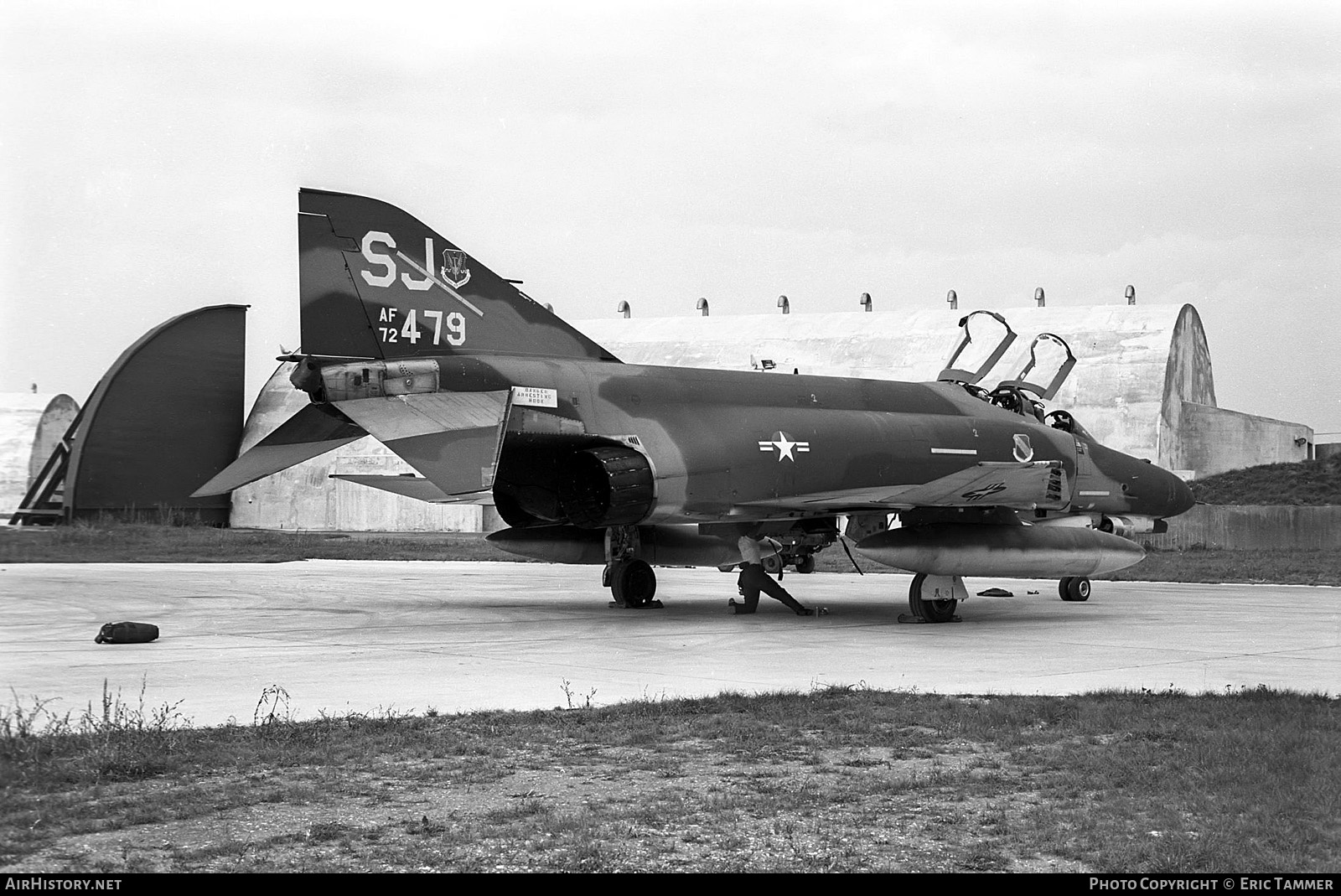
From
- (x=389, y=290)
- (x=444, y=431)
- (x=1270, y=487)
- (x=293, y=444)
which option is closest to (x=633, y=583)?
(x=293, y=444)

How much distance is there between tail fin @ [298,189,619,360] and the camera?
13.8 metres

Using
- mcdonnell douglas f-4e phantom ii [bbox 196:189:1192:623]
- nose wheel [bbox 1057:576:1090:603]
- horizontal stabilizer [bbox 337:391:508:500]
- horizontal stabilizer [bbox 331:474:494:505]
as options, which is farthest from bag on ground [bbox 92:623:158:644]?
nose wheel [bbox 1057:576:1090:603]

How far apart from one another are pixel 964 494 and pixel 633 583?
4.44 metres

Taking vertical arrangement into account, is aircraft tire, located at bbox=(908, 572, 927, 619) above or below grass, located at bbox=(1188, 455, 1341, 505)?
below

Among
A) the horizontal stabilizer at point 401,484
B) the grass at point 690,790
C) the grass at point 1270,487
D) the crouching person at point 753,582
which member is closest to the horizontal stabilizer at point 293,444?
the horizontal stabilizer at point 401,484

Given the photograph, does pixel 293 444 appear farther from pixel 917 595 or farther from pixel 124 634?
pixel 917 595

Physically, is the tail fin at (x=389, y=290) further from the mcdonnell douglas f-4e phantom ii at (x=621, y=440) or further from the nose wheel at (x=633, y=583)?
the nose wheel at (x=633, y=583)

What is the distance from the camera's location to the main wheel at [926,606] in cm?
1562

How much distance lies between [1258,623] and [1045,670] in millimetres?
5801

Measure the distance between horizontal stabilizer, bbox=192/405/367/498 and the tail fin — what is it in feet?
3.18

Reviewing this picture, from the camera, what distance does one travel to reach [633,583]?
17.1 metres

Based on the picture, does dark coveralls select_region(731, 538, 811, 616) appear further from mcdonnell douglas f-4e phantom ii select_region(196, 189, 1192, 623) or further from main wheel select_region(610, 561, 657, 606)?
main wheel select_region(610, 561, 657, 606)

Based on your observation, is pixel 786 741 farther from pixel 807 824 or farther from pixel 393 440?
pixel 393 440

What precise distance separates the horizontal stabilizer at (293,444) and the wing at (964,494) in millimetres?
4869
